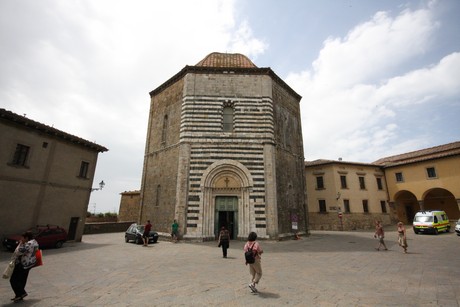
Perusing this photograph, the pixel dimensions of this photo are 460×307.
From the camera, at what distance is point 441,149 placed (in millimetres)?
27000

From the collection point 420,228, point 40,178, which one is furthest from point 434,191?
point 40,178

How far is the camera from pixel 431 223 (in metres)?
19.9

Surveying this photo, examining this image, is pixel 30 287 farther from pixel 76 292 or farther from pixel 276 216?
pixel 276 216

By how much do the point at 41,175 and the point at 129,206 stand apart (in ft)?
56.4

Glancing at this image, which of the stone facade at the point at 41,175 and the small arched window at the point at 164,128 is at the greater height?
the small arched window at the point at 164,128

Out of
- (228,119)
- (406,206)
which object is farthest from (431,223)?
(228,119)

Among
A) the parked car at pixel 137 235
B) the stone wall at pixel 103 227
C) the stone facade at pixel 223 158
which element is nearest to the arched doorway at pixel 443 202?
the stone facade at pixel 223 158

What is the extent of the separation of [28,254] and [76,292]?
141cm

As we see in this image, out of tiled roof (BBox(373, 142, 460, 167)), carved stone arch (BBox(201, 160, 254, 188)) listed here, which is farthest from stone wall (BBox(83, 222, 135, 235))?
tiled roof (BBox(373, 142, 460, 167))

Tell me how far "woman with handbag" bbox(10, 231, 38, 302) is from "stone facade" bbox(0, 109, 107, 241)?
9575 mm

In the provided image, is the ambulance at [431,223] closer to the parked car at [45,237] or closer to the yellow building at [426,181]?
the yellow building at [426,181]

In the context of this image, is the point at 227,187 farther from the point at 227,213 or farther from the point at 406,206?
the point at 406,206

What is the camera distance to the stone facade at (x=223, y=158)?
15.6 meters

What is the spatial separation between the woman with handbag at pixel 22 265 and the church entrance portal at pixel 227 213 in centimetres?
1103
